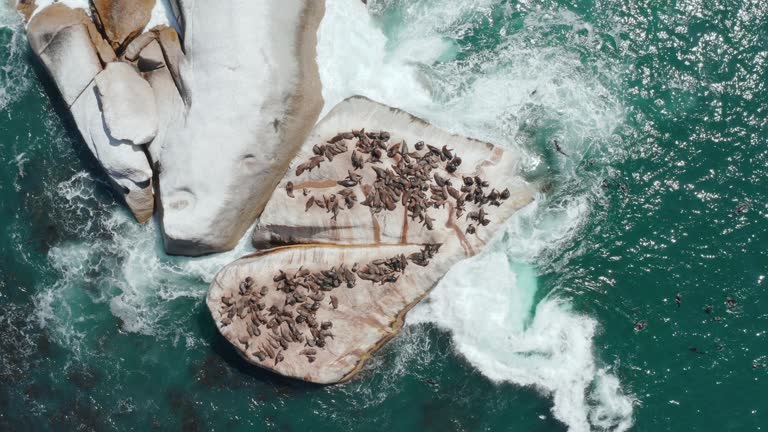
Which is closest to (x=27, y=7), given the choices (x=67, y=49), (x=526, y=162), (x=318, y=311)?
(x=67, y=49)

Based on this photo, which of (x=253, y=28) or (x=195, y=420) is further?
(x=195, y=420)

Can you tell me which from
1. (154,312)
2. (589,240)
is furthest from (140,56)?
(589,240)

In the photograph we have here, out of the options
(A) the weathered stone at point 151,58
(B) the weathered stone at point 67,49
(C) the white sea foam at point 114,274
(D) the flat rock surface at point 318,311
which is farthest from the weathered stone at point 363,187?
(B) the weathered stone at point 67,49

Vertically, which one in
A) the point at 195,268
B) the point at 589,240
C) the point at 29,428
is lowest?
the point at 29,428

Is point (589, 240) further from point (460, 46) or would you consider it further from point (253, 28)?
point (253, 28)

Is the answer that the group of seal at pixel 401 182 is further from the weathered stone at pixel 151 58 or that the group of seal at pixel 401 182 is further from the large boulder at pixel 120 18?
the large boulder at pixel 120 18

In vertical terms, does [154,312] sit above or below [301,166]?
below
